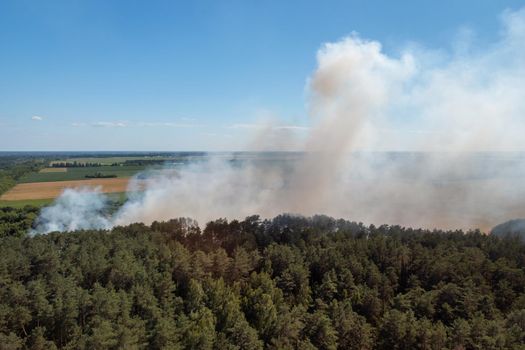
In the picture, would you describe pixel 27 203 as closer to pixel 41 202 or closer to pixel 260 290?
pixel 41 202

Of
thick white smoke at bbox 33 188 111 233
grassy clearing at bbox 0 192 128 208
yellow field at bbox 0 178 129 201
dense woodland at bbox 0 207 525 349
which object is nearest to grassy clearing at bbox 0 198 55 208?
grassy clearing at bbox 0 192 128 208

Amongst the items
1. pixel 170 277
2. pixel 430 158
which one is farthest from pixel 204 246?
pixel 430 158

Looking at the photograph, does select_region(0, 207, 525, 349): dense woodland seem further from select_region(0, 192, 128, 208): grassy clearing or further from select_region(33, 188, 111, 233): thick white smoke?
select_region(0, 192, 128, 208): grassy clearing

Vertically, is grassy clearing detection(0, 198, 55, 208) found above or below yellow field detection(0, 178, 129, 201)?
below

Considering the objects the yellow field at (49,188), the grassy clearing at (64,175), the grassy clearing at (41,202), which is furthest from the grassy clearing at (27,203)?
the grassy clearing at (64,175)

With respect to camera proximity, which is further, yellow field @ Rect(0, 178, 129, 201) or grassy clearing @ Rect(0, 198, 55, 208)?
yellow field @ Rect(0, 178, 129, 201)

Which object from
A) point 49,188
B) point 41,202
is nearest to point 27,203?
point 41,202

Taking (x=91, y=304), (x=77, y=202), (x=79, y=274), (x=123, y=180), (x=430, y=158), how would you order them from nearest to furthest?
(x=91, y=304) → (x=79, y=274) → (x=77, y=202) → (x=123, y=180) → (x=430, y=158)

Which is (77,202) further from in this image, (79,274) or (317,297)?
(317,297)
